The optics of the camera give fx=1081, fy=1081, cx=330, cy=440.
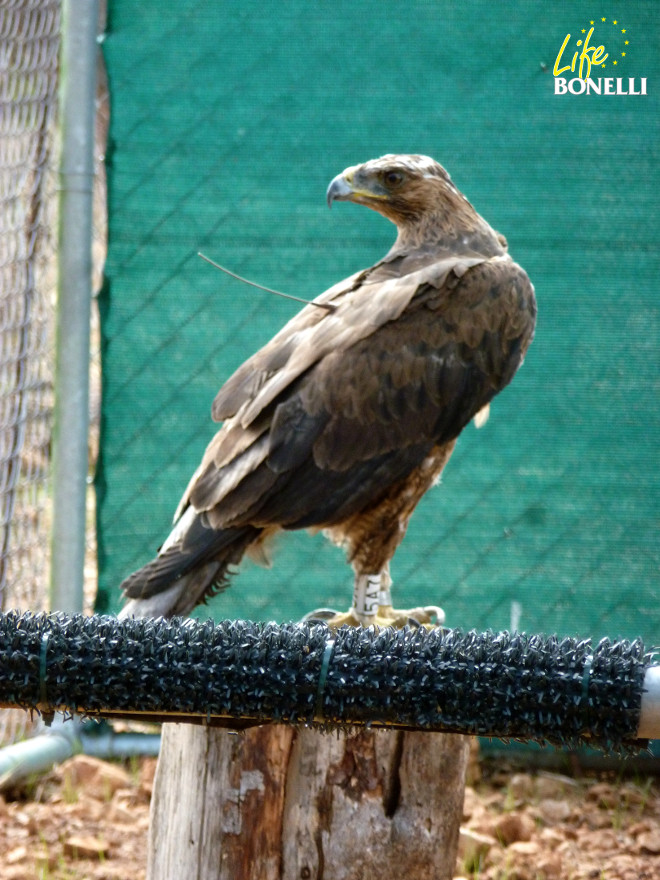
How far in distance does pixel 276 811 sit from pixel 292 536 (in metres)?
1.62

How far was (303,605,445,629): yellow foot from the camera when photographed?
9.62 feet

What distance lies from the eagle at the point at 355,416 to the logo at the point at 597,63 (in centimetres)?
93

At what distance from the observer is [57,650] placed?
159 centimetres

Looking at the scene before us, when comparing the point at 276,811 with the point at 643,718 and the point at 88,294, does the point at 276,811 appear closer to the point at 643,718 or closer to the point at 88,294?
the point at 643,718

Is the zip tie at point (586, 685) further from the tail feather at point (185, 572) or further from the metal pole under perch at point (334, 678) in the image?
the tail feather at point (185, 572)

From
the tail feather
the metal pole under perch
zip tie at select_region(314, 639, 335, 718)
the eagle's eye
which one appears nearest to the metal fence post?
the tail feather

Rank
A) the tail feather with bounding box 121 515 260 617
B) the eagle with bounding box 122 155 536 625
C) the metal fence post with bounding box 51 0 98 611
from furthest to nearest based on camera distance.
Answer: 1. the metal fence post with bounding box 51 0 98 611
2. the eagle with bounding box 122 155 536 625
3. the tail feather with bounding box 121 515 260 617

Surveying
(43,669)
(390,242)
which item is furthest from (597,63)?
(43,669)

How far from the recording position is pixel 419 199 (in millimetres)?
3102

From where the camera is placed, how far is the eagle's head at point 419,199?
3.05 meters

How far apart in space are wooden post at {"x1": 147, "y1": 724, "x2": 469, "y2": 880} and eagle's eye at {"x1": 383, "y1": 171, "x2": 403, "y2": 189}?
5.28ft

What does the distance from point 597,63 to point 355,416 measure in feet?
5.16

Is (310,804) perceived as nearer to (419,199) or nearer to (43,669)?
(43,669)

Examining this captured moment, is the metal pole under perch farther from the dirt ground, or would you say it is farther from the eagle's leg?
the dirt ground
